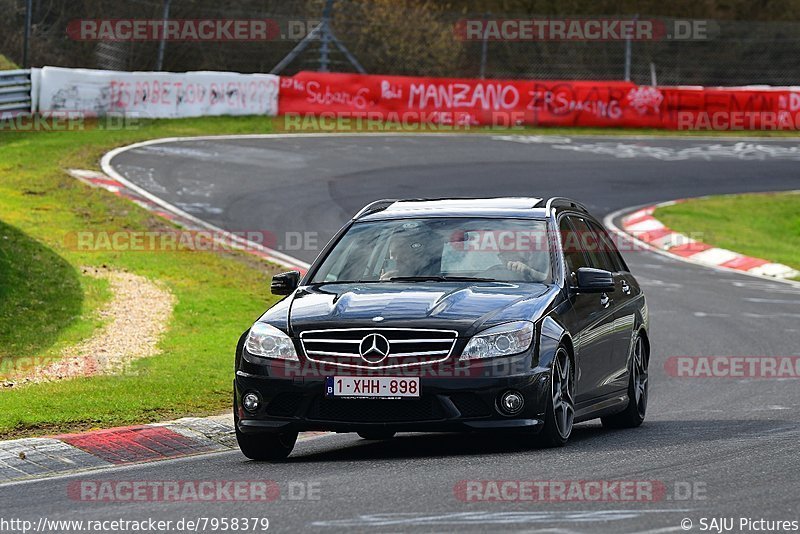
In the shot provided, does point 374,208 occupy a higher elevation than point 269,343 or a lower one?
higher

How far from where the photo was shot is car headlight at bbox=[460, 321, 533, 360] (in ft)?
27.1

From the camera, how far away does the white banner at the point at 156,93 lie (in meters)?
29.7

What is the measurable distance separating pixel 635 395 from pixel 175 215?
12.5 metres

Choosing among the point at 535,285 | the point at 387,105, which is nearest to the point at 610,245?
the point at 535,285

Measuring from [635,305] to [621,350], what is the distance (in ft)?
2.09

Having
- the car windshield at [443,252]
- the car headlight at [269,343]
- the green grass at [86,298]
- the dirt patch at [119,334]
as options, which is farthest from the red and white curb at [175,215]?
the car headlight at [269,343]

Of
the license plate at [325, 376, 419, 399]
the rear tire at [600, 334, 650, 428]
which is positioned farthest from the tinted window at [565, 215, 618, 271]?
the license plate at [325, 376, 419, 399]

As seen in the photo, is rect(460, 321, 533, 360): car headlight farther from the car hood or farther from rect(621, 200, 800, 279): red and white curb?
rect(621, 200, 800, 279): red and white curb

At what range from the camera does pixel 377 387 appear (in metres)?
8.25

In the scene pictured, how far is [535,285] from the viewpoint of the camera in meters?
9.16

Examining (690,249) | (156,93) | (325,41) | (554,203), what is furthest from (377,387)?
(325,41)

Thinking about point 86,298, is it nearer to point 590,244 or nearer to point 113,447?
point 113,447

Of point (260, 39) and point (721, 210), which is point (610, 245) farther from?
point (260, 39)

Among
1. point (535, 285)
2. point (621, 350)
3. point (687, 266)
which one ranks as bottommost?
point (687, 266)
